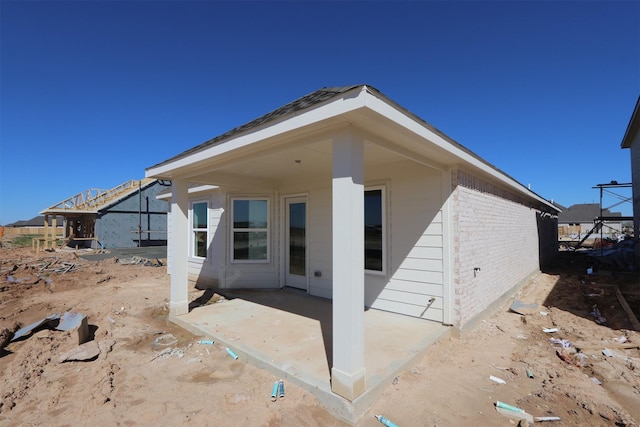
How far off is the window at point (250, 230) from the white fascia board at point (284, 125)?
9.34ft

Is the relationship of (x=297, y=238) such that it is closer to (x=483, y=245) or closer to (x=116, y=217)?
(x=483, y=245)

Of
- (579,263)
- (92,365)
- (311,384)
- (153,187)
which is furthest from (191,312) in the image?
(153,187)

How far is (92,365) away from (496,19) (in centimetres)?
947

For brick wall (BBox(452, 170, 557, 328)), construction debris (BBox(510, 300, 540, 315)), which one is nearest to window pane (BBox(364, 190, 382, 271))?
brick wall (BBox(452, 170, 557, 328))

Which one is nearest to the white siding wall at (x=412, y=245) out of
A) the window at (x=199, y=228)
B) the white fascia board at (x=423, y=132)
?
the white fascia board at (x=423, y=132)

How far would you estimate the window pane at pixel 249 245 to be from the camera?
746 cm

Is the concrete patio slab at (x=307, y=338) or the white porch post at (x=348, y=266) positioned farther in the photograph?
the concrete patio slab at (x=307, y=338)

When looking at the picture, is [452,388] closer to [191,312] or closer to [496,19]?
[191,312]

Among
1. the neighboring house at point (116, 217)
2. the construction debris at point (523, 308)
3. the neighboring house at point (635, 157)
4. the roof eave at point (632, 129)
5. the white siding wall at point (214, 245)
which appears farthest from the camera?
the neighboring house at point (116, 217)

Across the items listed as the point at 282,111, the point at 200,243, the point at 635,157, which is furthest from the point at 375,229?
the point at 635,157

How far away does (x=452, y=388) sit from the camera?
122 inches

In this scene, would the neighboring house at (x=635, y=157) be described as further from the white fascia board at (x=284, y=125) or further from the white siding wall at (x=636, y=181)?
the white fascia board at (x=284, y=125)

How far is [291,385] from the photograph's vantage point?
3.05m

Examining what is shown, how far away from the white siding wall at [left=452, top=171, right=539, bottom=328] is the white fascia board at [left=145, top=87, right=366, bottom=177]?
2846 millimetres
